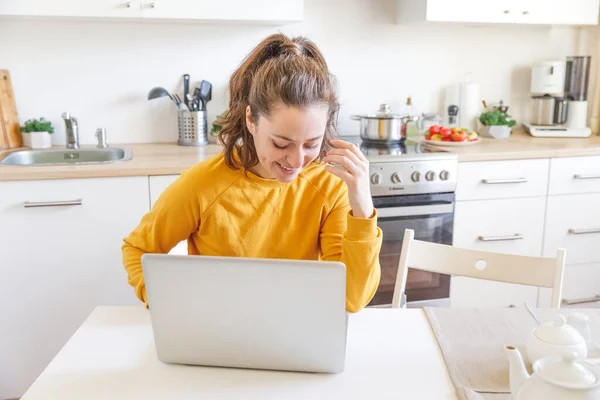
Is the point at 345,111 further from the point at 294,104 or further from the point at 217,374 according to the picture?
the point at 217,374

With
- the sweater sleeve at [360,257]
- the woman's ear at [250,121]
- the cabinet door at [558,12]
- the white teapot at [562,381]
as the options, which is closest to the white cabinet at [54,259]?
the woman's ear at [250,121]

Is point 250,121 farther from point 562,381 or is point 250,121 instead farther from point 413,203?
point 413,203

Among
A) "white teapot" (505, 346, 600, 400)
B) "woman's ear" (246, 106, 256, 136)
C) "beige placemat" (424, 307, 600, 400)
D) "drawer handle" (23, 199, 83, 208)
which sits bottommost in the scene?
"beige placemat" (424, 307, 600, 400)

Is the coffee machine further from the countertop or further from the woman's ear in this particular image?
the woman's ear

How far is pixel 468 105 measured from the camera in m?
3.17

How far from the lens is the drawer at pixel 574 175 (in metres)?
2.72

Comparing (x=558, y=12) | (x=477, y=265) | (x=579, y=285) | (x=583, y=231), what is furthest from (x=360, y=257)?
(x=558, y=12)

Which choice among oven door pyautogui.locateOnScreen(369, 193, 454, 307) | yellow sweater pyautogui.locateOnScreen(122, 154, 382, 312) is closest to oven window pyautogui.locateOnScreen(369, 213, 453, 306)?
oven door pyautogui.locateOnScreen(369, 193, 454, 307)

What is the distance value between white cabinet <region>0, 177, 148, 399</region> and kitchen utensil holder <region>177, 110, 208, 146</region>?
539 millimetres

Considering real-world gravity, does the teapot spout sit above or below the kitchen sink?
below

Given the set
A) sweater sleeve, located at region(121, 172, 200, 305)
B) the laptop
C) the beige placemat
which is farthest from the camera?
sweater sleeve, located at region(121, 172, 200, 305)

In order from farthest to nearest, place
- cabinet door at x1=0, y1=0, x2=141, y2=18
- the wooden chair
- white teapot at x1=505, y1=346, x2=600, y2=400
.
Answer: cabinet door at x1=0, y1=0, x2=141, y2=18 → the wooden chair → white teapot at x1=505, y1=346, x2=600, y2=400

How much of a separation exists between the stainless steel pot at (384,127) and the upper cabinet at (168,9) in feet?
1.84

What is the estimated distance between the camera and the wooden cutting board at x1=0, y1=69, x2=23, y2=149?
2641mm
